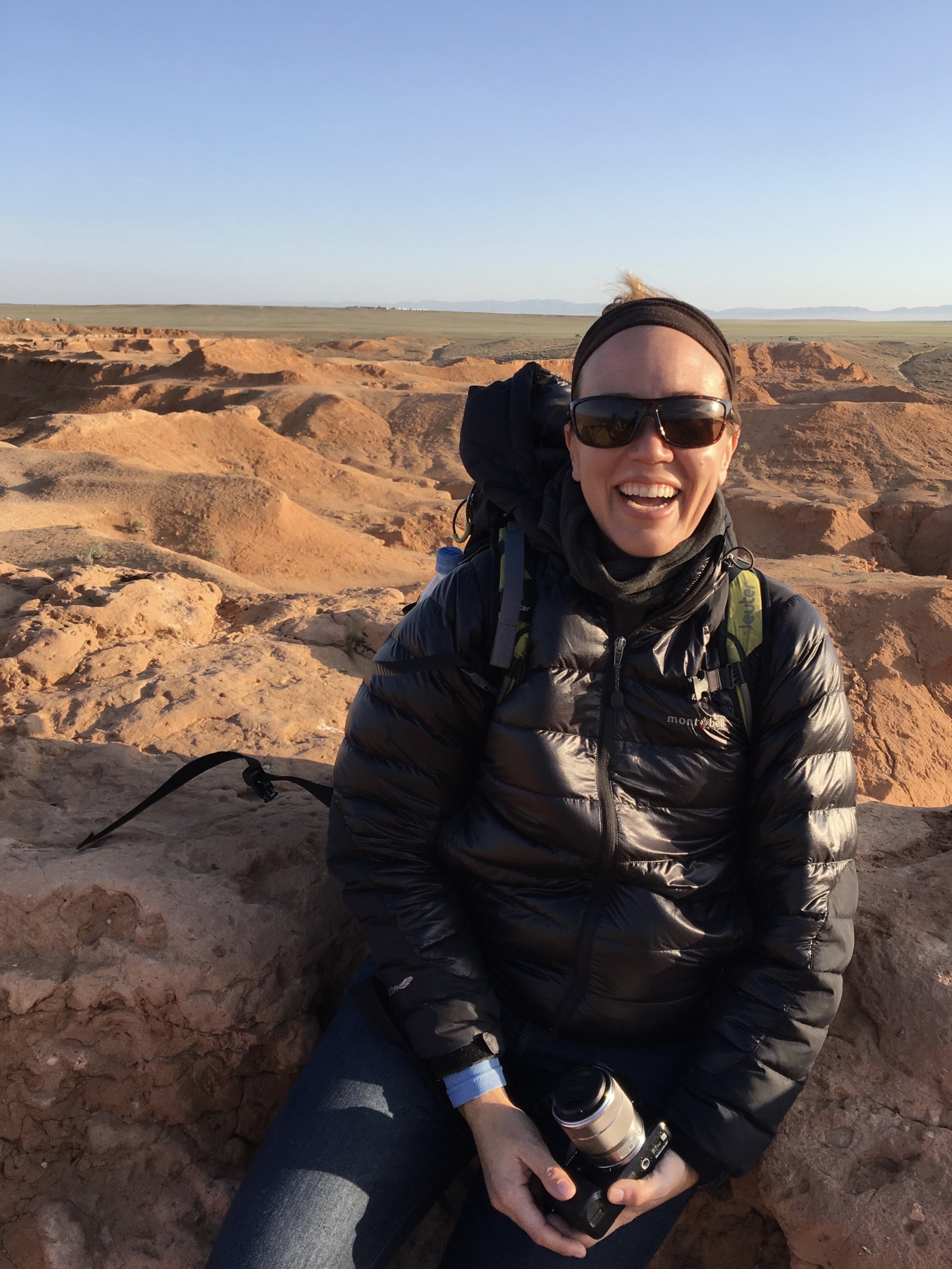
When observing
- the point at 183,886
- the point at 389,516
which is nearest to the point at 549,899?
the point at 183,886

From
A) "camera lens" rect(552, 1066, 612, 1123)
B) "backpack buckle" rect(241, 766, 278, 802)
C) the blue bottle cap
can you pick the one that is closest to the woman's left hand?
"camera lens" rect(552, 1066, 612, 1123)

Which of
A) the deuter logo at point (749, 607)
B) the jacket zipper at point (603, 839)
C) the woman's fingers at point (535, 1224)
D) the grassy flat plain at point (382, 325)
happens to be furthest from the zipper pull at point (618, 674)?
the grassy flat plain at point (382, 325)

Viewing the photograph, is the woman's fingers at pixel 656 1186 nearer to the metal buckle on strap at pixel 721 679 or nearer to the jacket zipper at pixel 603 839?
the jacket zipper at pixel 603 839

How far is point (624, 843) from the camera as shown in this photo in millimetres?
1723

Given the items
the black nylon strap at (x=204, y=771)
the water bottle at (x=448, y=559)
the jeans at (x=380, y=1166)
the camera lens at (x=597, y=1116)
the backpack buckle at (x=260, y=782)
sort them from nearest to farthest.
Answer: the camera lens at (x=597, y=1116), the jeans at (x=380, y=1166), the water bottle at (x=448, y=559), the black nylon strap at (x=204, y=771), the backpack buckle at (x=260, y=782)

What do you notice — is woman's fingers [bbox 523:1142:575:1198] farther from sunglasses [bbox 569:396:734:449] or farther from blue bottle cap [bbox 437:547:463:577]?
sunglasses [bbox 569:396:734:449]

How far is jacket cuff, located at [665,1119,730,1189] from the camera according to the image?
1.64 metres

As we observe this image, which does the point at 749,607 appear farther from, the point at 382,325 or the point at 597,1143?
the point at 382,325

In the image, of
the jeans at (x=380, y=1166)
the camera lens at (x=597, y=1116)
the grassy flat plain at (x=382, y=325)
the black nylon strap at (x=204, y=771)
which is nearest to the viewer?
the camera lens at (x=597, y=1116)

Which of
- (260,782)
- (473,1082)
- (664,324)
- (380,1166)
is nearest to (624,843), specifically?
Result: (473,1082)

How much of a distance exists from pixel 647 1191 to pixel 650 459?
135cm

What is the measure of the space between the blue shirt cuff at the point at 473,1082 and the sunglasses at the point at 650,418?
1254 millimetres

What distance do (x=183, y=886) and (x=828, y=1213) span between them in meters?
1.62

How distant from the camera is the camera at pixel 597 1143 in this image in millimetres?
1521
